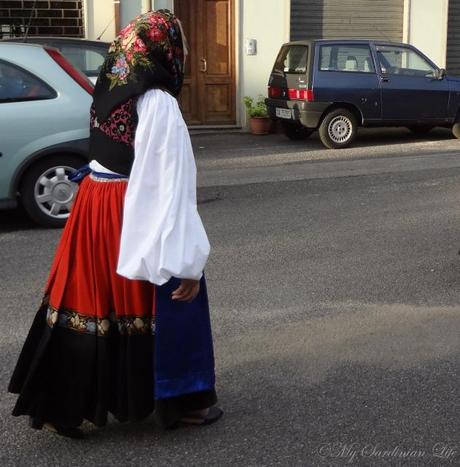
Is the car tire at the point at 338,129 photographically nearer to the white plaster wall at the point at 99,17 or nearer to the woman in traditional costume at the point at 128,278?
the white plaster wall at the point at 99,17

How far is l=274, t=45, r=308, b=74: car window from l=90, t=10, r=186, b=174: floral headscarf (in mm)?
10077

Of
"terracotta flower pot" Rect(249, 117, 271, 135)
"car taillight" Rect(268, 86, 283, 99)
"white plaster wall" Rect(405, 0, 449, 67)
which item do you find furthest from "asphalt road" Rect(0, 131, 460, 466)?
"white plaster wall" Rect(405, 0, 449, 67)

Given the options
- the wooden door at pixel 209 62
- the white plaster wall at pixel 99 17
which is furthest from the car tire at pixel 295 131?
the white plaster wall at pixel 99 17

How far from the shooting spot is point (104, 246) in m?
3.17

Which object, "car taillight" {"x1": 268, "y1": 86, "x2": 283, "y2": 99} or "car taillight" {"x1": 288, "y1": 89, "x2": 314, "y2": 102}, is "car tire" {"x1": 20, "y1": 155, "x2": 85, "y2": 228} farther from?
"car taillight" {"x1": 268, "y1": 86, "x2": 283, "y2": 99}

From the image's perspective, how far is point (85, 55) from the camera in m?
10.9

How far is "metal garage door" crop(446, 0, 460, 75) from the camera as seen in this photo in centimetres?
1728

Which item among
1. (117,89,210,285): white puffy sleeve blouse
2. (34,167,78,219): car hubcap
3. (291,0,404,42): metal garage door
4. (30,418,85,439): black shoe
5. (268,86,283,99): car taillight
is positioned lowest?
(30,418,85,439): black shoe

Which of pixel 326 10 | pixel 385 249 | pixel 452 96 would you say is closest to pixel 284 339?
pixel 385 249

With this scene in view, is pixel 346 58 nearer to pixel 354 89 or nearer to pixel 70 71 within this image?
pixel 354 89

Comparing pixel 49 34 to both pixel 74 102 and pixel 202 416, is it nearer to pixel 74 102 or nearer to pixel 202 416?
pixel 74 102

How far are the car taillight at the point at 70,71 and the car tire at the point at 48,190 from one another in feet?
2.17

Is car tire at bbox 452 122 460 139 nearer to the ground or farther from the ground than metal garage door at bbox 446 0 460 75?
nearer to the ground

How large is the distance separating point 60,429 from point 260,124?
39.9 feet
